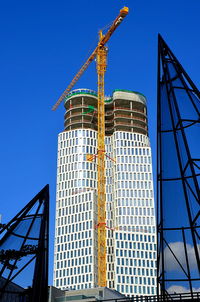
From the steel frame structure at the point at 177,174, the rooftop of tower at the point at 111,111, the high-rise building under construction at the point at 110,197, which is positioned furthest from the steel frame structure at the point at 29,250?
the rooftop of tower at the point at 111,111

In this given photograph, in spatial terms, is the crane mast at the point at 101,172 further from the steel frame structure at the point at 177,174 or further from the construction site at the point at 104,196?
the steel frame structure at the point at 177,174

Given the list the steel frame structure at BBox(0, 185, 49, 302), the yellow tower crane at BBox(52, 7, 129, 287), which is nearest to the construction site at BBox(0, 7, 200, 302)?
the yellow tower crane at BBox(52, 7, 129, 287)

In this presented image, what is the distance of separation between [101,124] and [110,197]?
24.3 meters

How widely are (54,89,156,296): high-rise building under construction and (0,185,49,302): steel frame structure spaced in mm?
104632

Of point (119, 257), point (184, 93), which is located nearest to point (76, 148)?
point (119, 257)

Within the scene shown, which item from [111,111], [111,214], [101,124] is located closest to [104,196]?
[111,214]

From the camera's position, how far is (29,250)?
3319 centimetres

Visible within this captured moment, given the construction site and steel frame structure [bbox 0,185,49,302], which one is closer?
steel frame structure [bbox 0,185,49,302]

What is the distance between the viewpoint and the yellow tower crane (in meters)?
142

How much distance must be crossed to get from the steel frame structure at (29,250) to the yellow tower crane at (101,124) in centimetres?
10590

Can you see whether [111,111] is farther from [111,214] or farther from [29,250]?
[29,250]

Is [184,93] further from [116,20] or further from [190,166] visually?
[116,20]

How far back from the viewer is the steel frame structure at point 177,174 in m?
31.0

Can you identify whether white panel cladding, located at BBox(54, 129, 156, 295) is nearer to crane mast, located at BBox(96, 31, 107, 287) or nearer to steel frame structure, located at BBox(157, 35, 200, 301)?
crane mast, located at BBox(96, 31, 107, 287)
